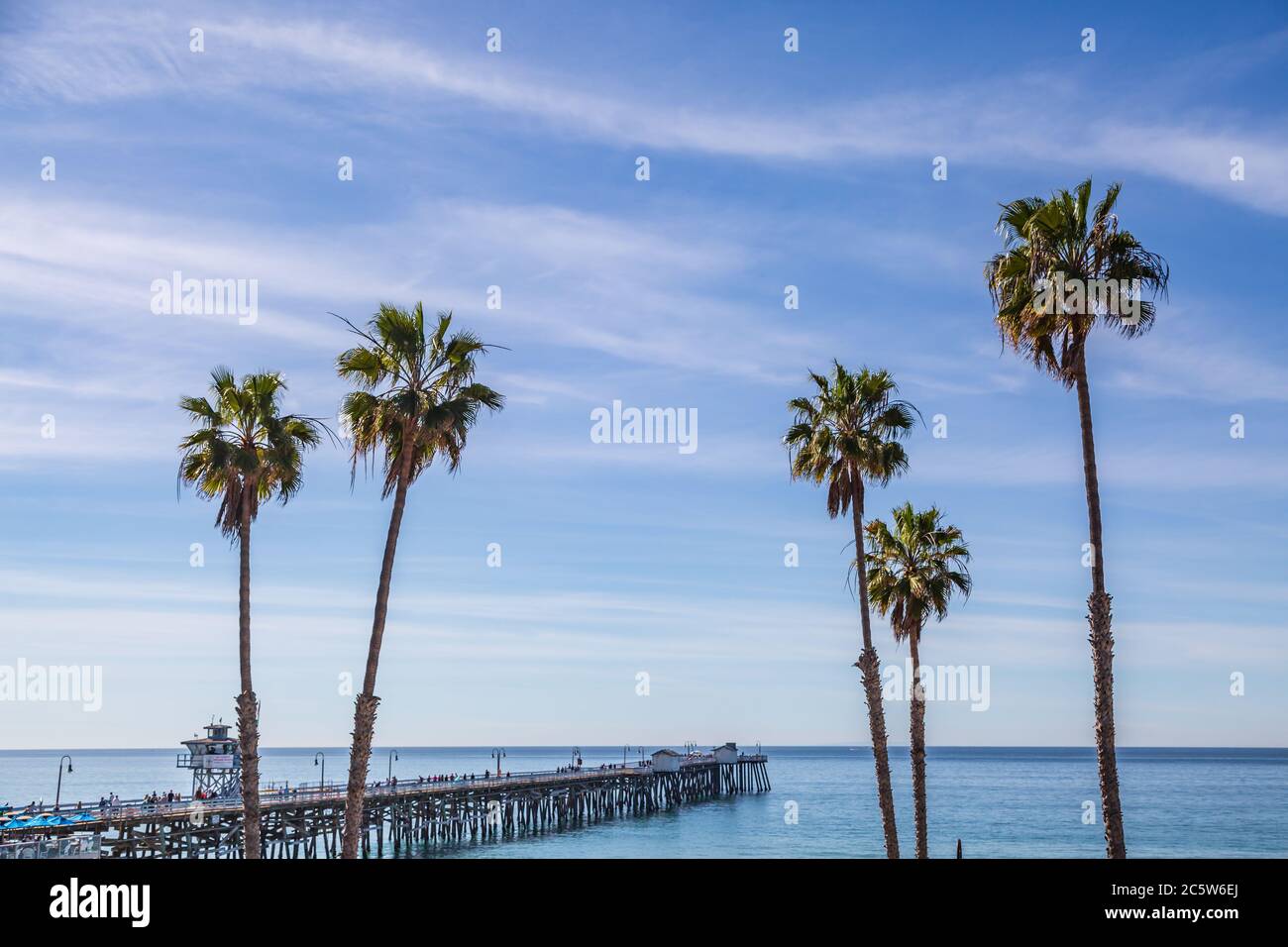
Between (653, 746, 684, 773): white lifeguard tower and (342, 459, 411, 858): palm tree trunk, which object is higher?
(342, 459, 411, 858): palm tree trunk

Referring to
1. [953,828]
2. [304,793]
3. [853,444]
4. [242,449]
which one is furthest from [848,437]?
[953,828]

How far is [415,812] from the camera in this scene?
75500 mm

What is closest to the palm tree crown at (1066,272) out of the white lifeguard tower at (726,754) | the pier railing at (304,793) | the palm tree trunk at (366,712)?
the palm tree trunk at (366,712)

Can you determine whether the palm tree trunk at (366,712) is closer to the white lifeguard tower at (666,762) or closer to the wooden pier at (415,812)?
the wooden pier at (415,812)

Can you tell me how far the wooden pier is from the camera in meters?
53.8

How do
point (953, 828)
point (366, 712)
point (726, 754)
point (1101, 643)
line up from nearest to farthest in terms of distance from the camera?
1. point (1101, 643)
2. point (366, 712)
3. point (953, 828)
4. point (726, 754)

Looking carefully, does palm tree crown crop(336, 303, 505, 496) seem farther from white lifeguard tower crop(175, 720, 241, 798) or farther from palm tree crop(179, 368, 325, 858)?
white lifeguard tower crop(175, 720, 241, 798)

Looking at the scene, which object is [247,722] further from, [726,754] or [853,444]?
[726,754]

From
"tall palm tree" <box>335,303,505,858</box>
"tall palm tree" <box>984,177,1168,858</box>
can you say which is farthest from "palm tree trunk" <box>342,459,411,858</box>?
"tall palm tree" <box>984,177,1168,858</box>

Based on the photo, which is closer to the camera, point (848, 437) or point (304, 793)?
point (848, 437)

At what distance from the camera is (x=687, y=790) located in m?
124

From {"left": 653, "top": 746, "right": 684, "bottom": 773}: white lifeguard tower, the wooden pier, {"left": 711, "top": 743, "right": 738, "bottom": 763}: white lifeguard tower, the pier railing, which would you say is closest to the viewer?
the pier railing
